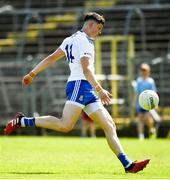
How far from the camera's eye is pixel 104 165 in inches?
503

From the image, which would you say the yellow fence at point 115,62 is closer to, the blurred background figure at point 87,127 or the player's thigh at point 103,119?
the blurred background figure at point 87,127

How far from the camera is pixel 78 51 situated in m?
11.6

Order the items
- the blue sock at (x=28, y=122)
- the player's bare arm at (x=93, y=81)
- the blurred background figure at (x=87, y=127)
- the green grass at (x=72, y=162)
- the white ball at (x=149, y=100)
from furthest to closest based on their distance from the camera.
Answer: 1. the blurred background figure at (x=87, y=127)
2. the white ball at (x=149, y=100)
3. the blue sock at (x=28, y=122)
4. the player's bare arm at (x=93, y=81)
5. the green grass at (x=72, y=162)

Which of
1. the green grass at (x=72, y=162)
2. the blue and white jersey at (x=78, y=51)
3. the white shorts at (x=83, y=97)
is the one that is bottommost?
the green grass at (x=72, y=162)

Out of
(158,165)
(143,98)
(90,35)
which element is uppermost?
(90,35)

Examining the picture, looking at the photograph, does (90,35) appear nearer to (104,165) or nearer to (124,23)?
(104,165)

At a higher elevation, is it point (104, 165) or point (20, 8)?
point (20, 8)

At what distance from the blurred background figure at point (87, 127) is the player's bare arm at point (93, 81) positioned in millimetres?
13044

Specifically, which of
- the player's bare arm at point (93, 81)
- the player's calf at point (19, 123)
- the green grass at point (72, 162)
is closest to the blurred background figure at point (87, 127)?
the green grass at point (72, 162)

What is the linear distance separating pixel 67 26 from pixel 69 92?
20069 millimetres

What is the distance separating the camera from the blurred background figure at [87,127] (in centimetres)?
2478

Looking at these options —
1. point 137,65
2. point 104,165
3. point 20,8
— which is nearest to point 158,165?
point 104,165

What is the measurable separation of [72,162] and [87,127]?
13.1 metres

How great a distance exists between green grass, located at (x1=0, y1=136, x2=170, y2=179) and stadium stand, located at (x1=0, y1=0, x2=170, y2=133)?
8483 mm
